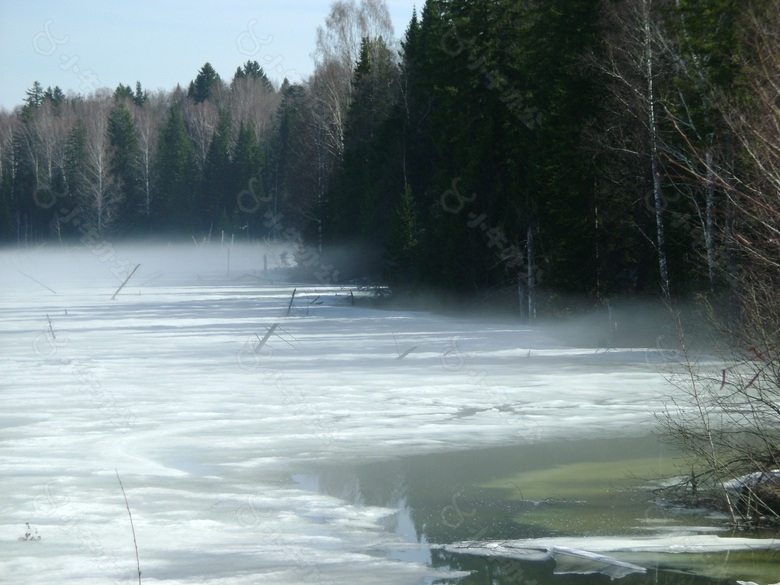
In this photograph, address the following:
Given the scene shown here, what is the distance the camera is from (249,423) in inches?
550

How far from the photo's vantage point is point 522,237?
3228cm

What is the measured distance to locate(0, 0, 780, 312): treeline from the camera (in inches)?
708

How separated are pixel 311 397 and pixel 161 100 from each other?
11776 centimetres

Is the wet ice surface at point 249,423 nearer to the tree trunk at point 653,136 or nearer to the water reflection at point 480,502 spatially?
the water reflection at point 480,502

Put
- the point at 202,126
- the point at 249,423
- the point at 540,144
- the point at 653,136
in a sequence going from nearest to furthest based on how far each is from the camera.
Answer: the point at 249,423 → the point at 653,136 → the point at 540,144 → the point at 202,126

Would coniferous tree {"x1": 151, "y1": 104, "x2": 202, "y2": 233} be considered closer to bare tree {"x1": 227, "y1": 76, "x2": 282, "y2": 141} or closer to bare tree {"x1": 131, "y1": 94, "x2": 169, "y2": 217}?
bare tree {"x1": 131, "y1": 94, "x2": 169, "y2": 217}

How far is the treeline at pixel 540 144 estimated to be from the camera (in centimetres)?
1798

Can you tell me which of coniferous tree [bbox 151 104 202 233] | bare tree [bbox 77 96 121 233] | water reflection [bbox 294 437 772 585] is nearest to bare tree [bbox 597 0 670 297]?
water reflection [bbox 294 437 772 585]

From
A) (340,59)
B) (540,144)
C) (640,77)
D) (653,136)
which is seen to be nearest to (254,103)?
(340,59)

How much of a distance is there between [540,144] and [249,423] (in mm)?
17663

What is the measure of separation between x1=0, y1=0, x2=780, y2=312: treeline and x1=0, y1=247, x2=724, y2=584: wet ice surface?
3.35 m

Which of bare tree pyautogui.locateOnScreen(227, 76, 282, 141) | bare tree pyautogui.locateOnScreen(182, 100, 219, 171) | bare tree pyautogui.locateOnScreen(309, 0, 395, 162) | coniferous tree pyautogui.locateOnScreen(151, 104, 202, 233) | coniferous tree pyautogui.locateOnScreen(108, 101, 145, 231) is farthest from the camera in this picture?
bare tree pyautogui.locateOnScreen(227, 76, 282, 141)

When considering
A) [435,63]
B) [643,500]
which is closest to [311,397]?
[643,500]

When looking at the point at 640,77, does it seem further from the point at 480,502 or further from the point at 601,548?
the point at 601,548
